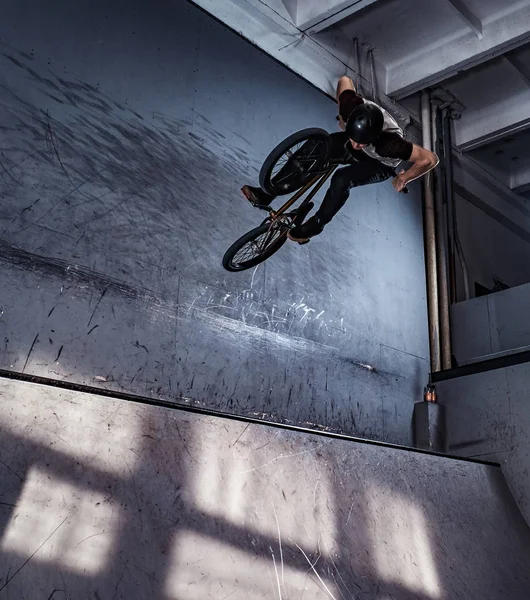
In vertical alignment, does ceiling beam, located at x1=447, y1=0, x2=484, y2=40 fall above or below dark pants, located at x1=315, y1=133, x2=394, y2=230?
above

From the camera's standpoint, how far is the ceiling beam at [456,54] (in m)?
5.93

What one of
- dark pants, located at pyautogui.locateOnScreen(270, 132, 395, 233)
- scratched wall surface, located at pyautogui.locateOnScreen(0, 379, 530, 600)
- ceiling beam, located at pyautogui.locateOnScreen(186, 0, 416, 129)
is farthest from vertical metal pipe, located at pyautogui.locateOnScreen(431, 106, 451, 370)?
dark pants, located at pyautogui.locateOnScreen(270, 132, 395, 233)

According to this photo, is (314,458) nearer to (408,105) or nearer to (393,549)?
(393,549)

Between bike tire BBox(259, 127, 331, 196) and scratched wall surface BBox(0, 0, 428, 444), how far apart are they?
1.21m

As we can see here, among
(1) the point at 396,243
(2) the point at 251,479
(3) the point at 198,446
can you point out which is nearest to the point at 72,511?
(3) the point at 198,446

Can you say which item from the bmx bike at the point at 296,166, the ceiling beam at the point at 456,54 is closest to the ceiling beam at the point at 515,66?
the ceiling beam at the point at 456,54

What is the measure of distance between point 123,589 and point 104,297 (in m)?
2.06

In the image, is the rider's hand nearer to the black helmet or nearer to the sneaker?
the black helmet

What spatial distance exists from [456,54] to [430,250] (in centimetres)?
180

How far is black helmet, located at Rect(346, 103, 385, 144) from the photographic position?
3.18 metres

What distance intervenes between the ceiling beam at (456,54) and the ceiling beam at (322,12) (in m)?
1.04

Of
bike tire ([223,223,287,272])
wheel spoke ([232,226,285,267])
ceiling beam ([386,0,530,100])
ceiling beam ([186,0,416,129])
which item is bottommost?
bike tire ([223,223,287,272])

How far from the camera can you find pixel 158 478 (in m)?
2.65

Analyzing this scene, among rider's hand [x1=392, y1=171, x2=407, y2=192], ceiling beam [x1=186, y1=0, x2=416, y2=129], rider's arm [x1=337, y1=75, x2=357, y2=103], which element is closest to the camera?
Result: rider's arm [x1=337, y1=75, x2=357, y2=103]
